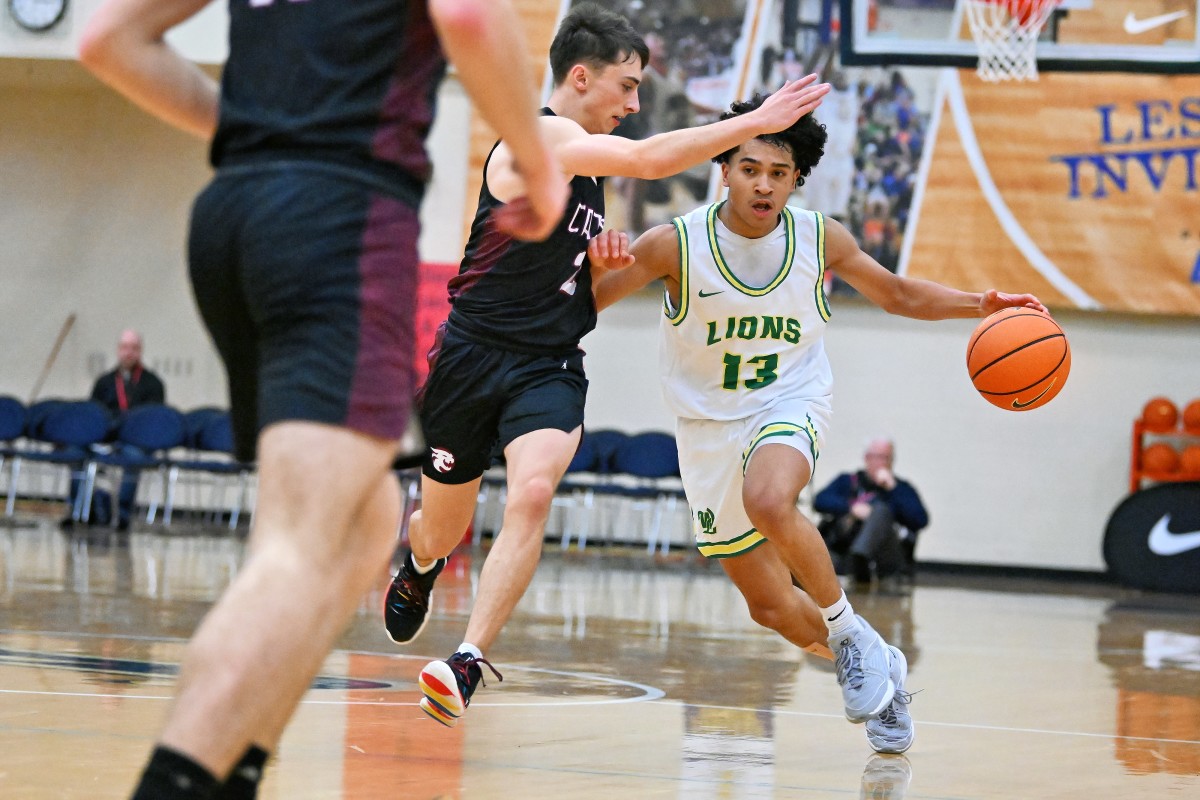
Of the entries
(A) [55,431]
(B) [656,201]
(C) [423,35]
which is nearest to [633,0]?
(B) [656,201]

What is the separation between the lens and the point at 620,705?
17.6 ft

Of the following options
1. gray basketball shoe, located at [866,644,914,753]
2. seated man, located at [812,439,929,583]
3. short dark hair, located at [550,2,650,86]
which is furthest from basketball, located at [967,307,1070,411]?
seated man, located at [812,439,929,583]

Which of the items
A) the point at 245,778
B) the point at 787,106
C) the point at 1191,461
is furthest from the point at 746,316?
the point at 1191,461

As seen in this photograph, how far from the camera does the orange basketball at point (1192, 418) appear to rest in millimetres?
13852

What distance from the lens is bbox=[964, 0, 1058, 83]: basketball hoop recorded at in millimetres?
13211

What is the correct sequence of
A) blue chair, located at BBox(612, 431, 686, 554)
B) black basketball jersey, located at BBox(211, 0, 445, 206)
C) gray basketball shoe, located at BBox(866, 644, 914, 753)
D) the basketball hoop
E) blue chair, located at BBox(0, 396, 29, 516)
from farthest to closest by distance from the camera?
blue chair, located at BBox(0, 396, 29, 516) → blue chair, located at BBox(612, 431, 686, 554) → the basketball hoop → gray basketball shoe, located at BBox(866, 644, 914, 753) → black basketball jersey, located at BBox(211, 0, 445, 206)

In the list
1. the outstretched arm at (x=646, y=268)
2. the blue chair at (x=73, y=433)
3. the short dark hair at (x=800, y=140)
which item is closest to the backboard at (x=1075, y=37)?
the blue chair at (x=73, y=433)

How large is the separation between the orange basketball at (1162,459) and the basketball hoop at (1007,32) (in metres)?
3.48

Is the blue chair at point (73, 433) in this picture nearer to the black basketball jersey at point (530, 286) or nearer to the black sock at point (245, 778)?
the black basketball jersey at point (530, 286)

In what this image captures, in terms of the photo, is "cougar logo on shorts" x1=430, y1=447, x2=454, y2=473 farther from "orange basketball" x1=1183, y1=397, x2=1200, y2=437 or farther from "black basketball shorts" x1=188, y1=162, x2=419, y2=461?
"orange basketball" x1=1183, y1=397, x2=1200, y2=437

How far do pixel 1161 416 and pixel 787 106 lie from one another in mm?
11268

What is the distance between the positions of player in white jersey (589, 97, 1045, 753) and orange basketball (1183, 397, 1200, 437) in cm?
916

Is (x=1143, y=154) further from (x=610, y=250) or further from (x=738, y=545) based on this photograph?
(x=610, y=250)

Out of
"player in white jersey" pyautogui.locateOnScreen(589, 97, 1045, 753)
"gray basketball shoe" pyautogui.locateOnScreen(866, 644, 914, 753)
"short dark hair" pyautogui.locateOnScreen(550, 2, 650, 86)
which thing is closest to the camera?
"gray basketball shoe" pyautogui.locateOnScreen(866, 644, 914, 753)
